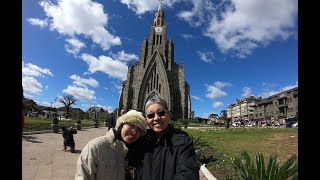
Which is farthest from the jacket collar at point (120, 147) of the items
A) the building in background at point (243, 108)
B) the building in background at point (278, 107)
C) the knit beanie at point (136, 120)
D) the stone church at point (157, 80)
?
the building in background at point (243, 108)

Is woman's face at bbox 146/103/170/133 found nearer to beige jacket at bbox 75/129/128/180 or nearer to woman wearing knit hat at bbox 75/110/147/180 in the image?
woman wearing knit hat at bbox 75/110/147/180

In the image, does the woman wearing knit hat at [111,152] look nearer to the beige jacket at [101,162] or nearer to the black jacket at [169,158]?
the beige jacket at [101,162]

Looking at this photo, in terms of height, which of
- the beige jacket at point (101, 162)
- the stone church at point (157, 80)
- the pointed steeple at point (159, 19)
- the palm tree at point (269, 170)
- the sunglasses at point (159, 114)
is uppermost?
the pointed steeple at point (159, 19)

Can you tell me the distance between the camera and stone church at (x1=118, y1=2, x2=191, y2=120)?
67375 millimetres

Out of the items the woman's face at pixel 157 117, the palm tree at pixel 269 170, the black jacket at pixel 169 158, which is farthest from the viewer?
the palm tree at pixel 269 170

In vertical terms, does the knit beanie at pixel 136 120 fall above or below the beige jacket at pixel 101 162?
above

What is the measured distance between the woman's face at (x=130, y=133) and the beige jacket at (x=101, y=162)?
11cm

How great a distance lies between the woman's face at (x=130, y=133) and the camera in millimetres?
3270

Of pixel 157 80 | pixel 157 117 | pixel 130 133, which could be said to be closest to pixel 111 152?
pixel 130 133

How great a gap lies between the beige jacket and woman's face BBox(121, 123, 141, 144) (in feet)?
0.36

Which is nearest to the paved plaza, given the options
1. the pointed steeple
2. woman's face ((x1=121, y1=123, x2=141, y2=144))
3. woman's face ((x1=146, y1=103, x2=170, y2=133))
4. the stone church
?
woman's face ((x1=121, y1=123, x2=141, y2=144))
